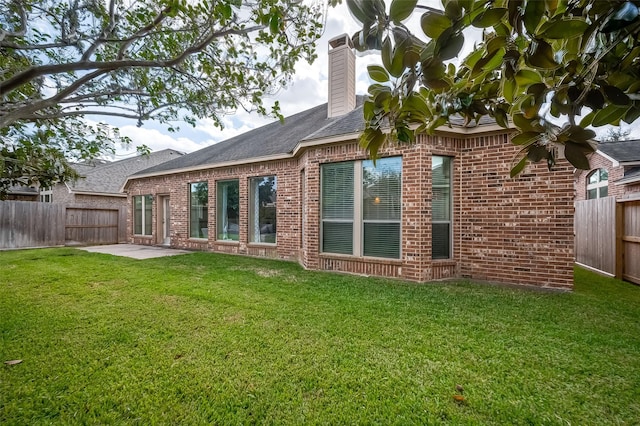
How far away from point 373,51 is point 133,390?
121 inches

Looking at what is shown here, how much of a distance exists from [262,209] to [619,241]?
9271 millimetres

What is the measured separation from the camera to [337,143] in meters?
6.69

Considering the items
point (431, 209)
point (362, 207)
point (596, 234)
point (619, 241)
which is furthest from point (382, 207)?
point (596, 234)

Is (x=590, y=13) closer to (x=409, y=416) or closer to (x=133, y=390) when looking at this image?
(x=409, y=416)

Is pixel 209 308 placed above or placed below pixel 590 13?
below

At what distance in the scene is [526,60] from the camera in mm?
943

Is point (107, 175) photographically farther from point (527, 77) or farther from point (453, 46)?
point (527, 77)

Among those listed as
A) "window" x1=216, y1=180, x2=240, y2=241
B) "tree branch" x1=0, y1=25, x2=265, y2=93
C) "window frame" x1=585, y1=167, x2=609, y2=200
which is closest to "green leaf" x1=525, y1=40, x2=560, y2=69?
"tree branch" x1=0, y1=25, x2=265, y2=93

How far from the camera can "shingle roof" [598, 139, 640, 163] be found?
9.61 metres

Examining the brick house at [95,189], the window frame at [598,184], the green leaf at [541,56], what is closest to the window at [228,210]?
the brick house at [95,189]

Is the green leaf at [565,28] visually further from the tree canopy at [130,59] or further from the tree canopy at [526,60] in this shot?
the tree canopy at [130,59]

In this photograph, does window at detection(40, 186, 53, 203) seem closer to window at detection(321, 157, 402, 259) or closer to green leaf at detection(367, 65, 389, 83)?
window at detection(321, 157, 402, 259)

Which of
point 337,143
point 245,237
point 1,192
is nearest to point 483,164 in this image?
point 337,143

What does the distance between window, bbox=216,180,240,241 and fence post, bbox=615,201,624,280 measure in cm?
1026
